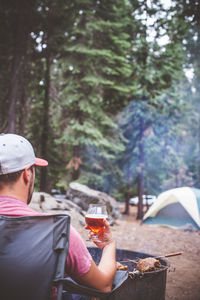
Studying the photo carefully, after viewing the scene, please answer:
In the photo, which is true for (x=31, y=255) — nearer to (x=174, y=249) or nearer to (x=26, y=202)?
(x=26, y=202)

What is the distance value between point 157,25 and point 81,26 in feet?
21.1

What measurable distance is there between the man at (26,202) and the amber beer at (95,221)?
0.20 meters

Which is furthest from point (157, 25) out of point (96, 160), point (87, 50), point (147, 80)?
point (96, 160)

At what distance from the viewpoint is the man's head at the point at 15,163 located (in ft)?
4.69

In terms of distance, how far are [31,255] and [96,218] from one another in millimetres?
626

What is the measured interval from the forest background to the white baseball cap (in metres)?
3.92

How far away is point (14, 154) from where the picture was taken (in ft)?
4.76

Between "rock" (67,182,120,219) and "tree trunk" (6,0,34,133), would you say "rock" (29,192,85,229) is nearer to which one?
"rock" (67,182,120,219)

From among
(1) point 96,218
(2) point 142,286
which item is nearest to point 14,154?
(1) point 96,218

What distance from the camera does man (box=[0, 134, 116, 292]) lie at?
1.34 meters

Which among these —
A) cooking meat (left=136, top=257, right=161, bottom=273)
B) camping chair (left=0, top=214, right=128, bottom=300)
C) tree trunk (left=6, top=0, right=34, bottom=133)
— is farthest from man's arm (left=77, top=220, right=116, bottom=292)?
tree trunk (left=6, top=0, right=34, bottom=133)

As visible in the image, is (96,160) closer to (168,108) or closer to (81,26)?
(168,108)

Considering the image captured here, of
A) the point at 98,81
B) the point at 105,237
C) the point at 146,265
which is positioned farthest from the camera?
the point at 98,81

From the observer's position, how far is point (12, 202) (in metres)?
1.41
